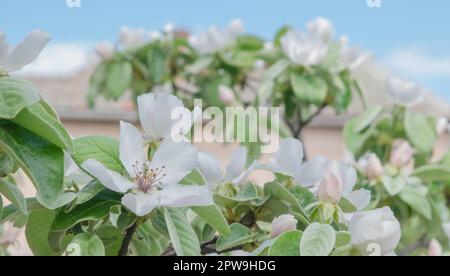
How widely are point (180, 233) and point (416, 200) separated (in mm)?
1041

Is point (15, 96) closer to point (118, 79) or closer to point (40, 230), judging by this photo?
point (40, 230)

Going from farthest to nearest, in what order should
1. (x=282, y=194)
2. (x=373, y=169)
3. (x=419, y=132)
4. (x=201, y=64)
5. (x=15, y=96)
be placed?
1. (x=201, y=64)
2. (x=419, y=132)
3. (x=373, y=169)
4. (x=282, y=194)
5. (x=15, y=96)

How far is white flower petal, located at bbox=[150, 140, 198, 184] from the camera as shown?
0.83 meters

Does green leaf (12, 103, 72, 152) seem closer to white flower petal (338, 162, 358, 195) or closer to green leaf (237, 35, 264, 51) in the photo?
white flower petal (338, 162, 358, 195)

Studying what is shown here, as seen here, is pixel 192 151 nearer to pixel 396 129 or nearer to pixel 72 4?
pixel 72 4

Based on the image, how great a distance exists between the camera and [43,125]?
75cm

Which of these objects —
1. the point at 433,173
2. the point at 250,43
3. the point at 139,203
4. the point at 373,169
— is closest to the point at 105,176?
the point at 139,203

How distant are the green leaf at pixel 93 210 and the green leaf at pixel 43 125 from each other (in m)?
0.09

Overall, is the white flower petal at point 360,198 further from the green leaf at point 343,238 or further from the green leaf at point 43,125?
the green leaf at point 43,125

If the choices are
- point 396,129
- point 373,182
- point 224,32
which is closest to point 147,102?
point 373,182

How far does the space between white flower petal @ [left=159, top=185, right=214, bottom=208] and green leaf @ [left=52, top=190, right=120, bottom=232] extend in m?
0.06

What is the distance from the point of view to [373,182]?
175 centimetres

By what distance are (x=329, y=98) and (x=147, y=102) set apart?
1.56 metres

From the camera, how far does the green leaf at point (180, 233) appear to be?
2.65 feet
